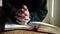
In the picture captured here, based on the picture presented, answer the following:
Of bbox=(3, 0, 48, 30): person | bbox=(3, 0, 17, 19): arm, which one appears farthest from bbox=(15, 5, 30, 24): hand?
bbox=(3, 0, 17, 19): arm

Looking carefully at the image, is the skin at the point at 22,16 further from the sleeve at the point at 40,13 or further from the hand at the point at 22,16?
the sleeve at the point at 40,13

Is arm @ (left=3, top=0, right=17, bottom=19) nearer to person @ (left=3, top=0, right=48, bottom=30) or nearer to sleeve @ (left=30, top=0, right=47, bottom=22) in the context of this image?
person @ (left=3, top=0, right=48, bottom=30)

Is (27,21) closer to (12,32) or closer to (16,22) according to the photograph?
(16,22)

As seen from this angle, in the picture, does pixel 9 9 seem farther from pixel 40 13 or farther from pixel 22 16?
pixel 40 13

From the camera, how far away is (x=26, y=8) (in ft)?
3.99

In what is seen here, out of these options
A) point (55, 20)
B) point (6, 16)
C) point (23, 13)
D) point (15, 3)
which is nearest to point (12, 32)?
point (23, 13)

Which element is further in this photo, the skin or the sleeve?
the sleeve

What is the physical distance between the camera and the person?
1.22m

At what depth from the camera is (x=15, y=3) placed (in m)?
1.34

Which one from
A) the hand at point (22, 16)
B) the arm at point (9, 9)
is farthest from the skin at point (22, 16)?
the arm at point (9, 9)

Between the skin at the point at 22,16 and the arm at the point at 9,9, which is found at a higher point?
the arm at the point at 9,9

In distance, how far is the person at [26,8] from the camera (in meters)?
1.22

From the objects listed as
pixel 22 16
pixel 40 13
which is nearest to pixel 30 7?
pixel 40 13

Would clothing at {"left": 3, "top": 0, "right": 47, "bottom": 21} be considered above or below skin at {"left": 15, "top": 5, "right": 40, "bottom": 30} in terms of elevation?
above
